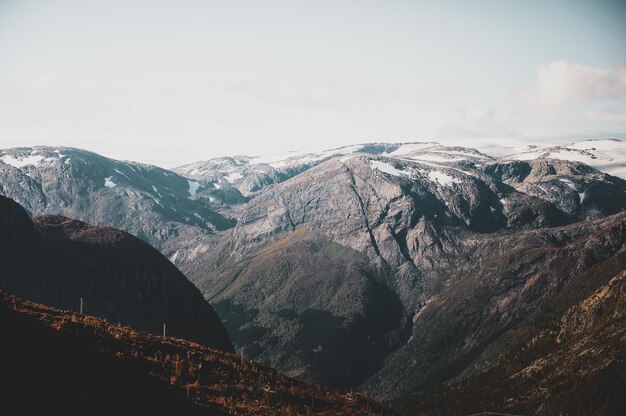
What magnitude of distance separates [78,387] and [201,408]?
822cm

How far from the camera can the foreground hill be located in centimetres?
3569

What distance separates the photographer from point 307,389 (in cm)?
5441

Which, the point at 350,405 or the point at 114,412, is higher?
the point at 114,412

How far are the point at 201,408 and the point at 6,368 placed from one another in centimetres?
1262

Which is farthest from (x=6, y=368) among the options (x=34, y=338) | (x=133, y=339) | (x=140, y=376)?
(x=133, y=339)

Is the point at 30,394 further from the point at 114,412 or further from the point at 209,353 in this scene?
the point at 209,353

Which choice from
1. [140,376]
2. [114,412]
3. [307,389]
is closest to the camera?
[114,412]

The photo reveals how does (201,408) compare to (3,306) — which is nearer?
(201,408)

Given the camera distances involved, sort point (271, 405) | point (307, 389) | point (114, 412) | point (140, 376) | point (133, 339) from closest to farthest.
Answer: point (114, 412)
point (140, 376)
point (271, 405)
point (133, 339)
point (307, 389)

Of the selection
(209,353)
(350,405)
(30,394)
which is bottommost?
(350,405)

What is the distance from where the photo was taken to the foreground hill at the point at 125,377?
35.7 m

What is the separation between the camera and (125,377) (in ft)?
137

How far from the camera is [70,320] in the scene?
48969 millimetres

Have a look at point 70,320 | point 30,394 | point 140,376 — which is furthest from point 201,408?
point 70,320
